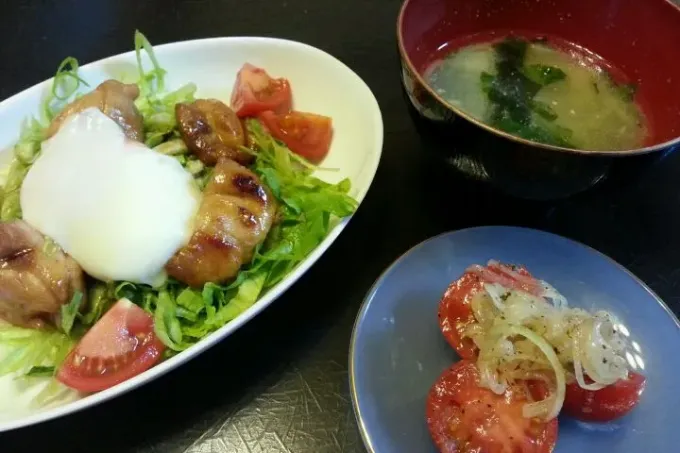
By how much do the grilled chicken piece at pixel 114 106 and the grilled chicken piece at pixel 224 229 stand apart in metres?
0.30

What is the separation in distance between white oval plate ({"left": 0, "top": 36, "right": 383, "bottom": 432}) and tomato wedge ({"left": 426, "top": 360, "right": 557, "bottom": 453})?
1.34 ft

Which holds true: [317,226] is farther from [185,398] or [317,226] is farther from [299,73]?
[299,73]

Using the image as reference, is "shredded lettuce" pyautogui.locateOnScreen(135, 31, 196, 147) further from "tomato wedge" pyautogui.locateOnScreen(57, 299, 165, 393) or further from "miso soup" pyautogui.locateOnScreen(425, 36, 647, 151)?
"miso soup" pyautogui.locateOnScreen(425, 36, 647, 151)

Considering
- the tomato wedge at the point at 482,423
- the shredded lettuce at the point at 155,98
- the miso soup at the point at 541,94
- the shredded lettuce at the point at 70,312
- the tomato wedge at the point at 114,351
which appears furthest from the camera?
the shredded lettuce at the point at 155,98

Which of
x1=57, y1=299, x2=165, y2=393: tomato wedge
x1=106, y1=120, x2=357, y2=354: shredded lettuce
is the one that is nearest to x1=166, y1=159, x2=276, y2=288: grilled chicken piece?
x1=106, y1=120, x2=357, y2=354: shredded lettuce

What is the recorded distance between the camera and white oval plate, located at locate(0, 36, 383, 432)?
1562 millimetres

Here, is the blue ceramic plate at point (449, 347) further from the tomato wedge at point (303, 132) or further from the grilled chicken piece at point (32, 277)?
the grilled chicken piece at point (32, 277)

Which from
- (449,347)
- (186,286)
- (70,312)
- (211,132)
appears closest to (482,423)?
(449,347)

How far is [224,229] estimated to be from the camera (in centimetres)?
139

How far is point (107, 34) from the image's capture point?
6.95ft

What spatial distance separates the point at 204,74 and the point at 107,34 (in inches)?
19.3

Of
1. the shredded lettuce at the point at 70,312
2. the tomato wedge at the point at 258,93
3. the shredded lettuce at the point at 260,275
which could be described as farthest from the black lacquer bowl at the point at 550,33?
the shredded lettuce at the point at 70,312

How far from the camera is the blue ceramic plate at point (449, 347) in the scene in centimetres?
116

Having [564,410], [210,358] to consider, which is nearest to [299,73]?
[210,358]
